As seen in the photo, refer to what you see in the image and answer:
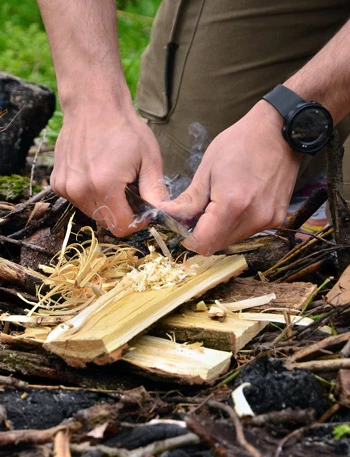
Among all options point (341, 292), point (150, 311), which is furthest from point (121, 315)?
point (341, 292)

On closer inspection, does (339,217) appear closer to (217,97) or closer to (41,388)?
(41,388)

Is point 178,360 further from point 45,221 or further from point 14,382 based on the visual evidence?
point 45,221

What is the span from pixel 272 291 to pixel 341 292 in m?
0.23

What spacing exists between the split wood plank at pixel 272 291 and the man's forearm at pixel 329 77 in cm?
61

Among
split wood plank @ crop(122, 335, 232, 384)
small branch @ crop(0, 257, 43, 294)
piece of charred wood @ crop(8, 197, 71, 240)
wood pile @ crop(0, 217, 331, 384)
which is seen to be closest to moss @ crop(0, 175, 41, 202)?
piece of charred wood @ crop(8, 197, 71, 240)

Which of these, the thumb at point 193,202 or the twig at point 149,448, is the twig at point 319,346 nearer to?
the twig at point 149,448

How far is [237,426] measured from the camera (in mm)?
1492

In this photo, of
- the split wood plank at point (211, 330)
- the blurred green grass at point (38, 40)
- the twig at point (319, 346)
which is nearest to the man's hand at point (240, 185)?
the split wood plank at point (211, 330)

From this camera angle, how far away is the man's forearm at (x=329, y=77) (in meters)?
2.23

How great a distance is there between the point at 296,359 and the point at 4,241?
1.26m

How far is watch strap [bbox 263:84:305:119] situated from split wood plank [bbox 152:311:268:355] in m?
0.67

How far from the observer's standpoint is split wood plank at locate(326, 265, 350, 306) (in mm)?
2141

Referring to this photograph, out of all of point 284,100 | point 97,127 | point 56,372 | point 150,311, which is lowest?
point 56,372

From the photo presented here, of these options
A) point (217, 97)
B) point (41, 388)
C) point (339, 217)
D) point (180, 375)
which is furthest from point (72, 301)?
point (217, 97)
